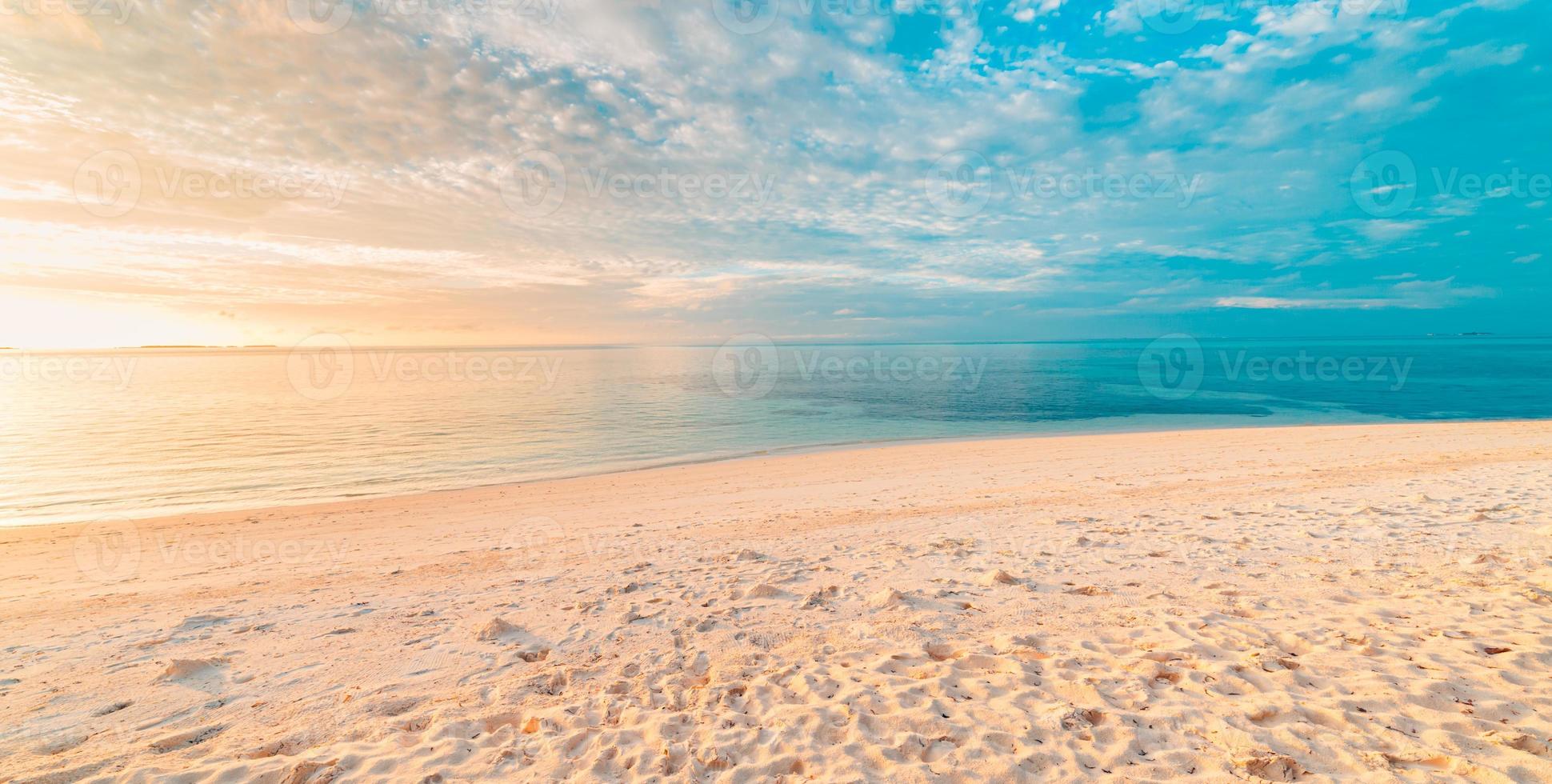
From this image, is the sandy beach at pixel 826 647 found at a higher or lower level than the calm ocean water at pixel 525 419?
higher

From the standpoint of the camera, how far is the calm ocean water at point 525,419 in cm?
2095

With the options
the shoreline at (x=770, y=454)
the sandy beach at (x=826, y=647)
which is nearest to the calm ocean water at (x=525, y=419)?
the shoreline at (x=770, y=454)

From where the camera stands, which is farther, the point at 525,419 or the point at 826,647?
the point at 525,419

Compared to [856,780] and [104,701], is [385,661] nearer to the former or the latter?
[104,701]

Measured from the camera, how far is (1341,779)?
4.01m

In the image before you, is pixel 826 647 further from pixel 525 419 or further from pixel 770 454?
pixel 525 419

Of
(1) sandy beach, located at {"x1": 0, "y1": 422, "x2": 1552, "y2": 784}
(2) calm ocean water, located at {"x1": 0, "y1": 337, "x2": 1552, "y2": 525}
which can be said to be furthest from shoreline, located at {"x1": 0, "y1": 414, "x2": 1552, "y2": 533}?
(1) sandy beach, located at {"x1": 0, "y1": 422, "x2": 1552, "y2": 784}

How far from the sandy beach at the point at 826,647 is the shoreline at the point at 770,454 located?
12.7 feet

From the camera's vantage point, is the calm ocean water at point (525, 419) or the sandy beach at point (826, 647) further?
the calm ocean water at point (525, 419)

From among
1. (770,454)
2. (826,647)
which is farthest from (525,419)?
(826,647)

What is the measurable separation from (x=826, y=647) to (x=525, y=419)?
3584 centimetres

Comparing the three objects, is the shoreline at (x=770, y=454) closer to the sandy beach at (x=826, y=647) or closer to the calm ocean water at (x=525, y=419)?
the calm ocean water at (x=525, y=419)

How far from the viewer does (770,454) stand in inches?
1049

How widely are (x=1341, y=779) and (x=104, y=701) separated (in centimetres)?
1028
